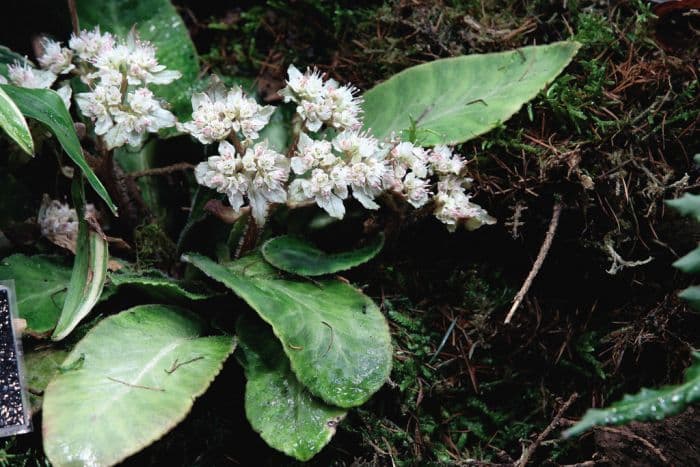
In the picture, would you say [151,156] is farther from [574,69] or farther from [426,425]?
[574,69]

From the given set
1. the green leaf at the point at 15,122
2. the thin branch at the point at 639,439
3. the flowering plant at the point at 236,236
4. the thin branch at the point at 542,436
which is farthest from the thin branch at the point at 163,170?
the thin branch at the point at 639,439

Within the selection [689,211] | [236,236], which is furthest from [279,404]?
[689,211]

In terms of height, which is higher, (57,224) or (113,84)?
(113,84)

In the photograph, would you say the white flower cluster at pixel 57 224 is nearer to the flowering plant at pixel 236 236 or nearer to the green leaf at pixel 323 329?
the flowering plant at pixel 236 236

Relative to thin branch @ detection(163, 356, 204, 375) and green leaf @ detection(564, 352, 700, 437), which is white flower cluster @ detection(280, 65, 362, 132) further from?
green leaf @ detection(564, 352, 700, 437)

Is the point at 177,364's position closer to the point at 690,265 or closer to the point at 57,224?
the point at 57,224

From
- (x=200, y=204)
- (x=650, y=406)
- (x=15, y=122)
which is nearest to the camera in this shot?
(x=650, y=406)
